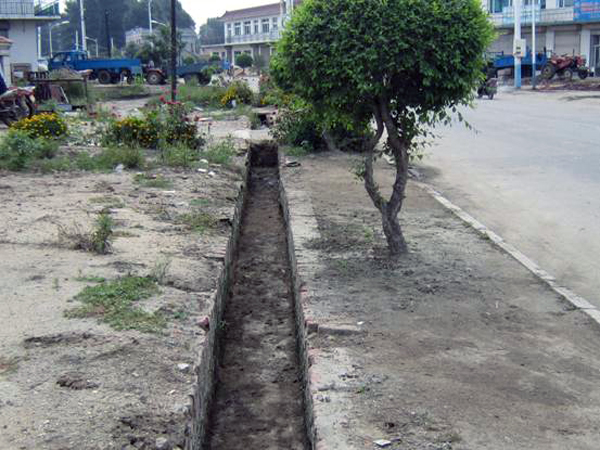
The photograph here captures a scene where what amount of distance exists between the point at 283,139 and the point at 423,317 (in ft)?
35.8

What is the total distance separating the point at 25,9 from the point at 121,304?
4083 centimetres

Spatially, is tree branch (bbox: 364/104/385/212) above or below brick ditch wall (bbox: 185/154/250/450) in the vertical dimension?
above

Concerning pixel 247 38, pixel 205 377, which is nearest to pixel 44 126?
pixel 205 377

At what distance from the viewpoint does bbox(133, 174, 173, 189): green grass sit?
36.1 feet

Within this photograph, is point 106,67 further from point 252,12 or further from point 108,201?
point 252,12

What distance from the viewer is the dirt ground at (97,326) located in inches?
156

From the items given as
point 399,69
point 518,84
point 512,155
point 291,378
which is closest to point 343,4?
point 399,69

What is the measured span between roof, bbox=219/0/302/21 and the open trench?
74.6 meters

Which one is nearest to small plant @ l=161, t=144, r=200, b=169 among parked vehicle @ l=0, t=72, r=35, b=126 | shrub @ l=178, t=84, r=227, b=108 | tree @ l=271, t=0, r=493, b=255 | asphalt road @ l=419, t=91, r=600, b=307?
asphalt road @ l=419, t=91, r=600, b=307

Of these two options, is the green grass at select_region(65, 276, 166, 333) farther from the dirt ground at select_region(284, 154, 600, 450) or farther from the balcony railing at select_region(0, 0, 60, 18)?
the balcony railing at select_region(0, 0, 60, 18)

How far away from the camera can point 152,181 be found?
36.8ft

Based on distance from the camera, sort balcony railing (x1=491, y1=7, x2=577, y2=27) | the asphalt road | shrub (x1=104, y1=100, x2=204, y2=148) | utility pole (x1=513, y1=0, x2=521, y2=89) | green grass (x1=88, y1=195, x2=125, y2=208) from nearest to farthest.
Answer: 1. the asphalt road
2. green grass (x1=88, y1=195, x2=125, y2=208)
3. shrub (x1=104, y1=100, x2=204, y2=148)
4. utility pole (x1=513, y1=0, x2=521, y2=89)
5. balcony railing (x1=491, y1=7, x2=577, y2=27)

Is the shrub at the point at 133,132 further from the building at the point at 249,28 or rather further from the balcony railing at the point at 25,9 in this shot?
the building at the point at 249,28

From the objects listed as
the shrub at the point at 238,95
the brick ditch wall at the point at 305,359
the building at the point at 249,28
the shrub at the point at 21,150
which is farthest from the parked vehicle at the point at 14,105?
the building at the point at 249,28
